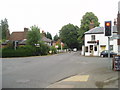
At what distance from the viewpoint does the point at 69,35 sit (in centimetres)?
8456

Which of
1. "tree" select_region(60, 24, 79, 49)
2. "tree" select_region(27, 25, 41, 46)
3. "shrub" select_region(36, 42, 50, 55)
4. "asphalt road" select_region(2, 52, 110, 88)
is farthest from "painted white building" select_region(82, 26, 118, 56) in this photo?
"tree" select_region(60, 24, 79, 49)

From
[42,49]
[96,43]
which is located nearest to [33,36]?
[42,49]

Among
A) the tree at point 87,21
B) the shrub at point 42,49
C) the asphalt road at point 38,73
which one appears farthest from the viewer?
the tree at point 87,21

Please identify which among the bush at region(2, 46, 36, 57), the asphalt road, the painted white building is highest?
the painted white building

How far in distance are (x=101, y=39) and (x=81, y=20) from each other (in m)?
23.8

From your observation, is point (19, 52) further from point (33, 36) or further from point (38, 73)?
point (38, 73)

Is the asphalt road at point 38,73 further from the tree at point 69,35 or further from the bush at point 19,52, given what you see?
the tree at point 69,35

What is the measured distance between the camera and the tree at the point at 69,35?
277 ft

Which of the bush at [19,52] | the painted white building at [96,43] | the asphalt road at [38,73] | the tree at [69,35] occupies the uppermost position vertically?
the tree at [69,35]

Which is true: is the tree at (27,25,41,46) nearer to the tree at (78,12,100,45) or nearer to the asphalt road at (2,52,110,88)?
the tree at (78,12,100,45)

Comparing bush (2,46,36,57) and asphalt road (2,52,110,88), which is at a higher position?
bush (2,46,36,57)

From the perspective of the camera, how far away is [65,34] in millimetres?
85688

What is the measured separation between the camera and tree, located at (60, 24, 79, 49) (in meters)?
84.3

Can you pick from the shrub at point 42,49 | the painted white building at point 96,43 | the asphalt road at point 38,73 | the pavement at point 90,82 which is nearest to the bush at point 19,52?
the shrub at point 42,49
